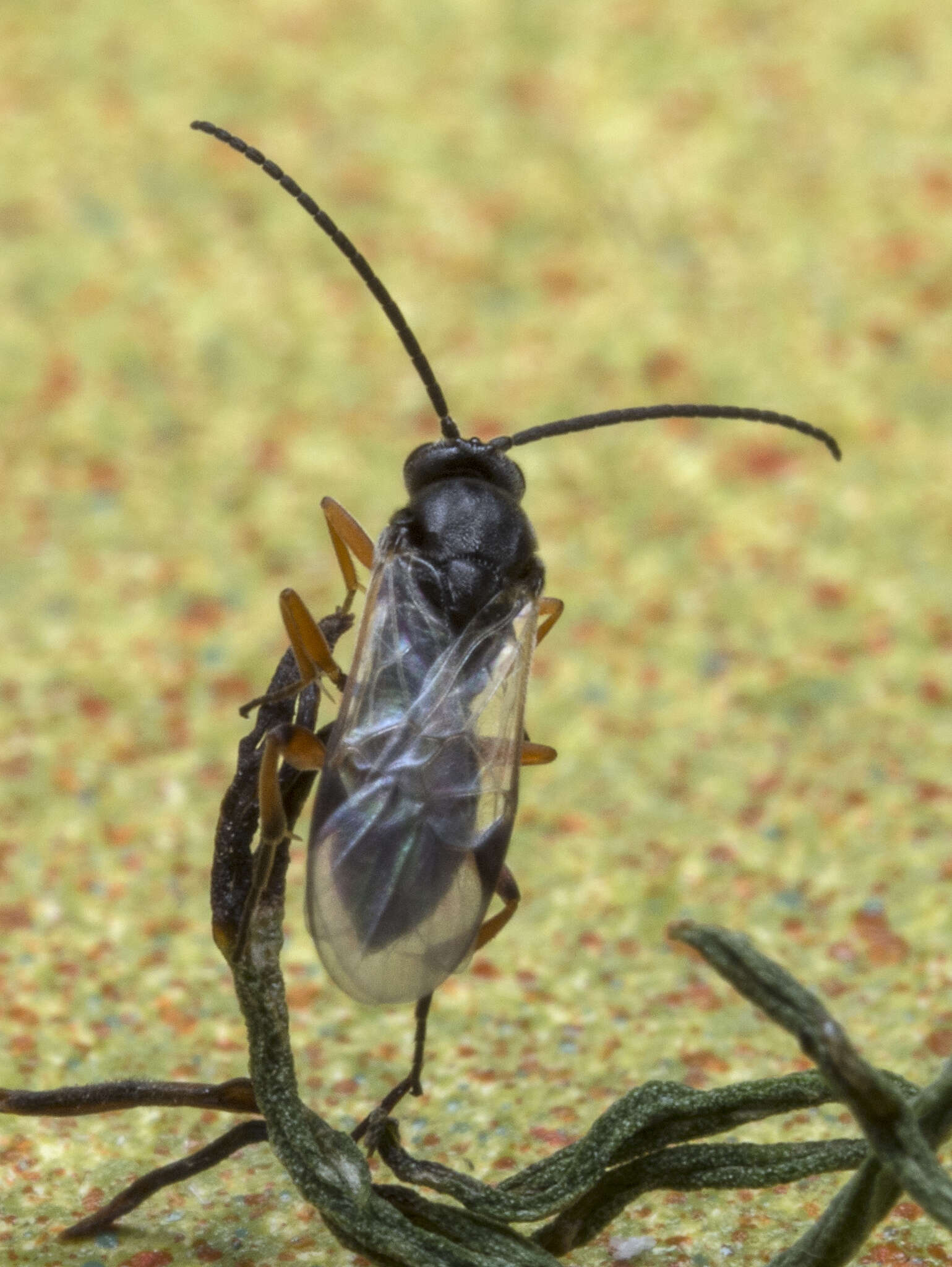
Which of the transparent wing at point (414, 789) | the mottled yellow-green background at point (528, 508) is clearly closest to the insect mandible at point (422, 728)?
the transparent wing at point (414, 789)

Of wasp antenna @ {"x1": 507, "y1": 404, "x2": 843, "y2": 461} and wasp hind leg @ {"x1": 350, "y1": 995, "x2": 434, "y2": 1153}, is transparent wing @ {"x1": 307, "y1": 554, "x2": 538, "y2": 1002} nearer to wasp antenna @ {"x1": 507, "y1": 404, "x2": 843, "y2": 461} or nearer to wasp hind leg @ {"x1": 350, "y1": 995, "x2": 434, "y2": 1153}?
wasp hind leg @ {"x1": 350, "y1": 995, "x2": 434, "y2": 1153}

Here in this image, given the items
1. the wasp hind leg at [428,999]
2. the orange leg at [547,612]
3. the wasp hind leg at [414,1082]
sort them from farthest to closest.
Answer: the orange leg at [547,612]
the wasp hind leg at [428,999]
the wasp hind leg at [414,1082]

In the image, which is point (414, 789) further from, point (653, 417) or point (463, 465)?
point (653, 417)

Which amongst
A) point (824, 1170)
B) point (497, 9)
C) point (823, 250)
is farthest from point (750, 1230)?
point (497, 9)

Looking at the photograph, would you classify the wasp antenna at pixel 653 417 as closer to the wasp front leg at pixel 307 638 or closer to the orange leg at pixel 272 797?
the wasp front leg at pixel 307 638

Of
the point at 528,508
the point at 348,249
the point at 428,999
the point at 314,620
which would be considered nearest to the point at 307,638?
the point at 314,620

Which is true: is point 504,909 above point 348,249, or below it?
below

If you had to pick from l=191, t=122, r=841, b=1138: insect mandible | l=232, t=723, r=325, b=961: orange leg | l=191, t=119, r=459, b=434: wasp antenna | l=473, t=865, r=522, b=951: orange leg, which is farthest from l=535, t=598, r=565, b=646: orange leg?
l=232, t=723, r=325, b=961: orange leg

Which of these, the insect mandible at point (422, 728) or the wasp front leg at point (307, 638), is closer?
the insect mandible at point (422, 728)
